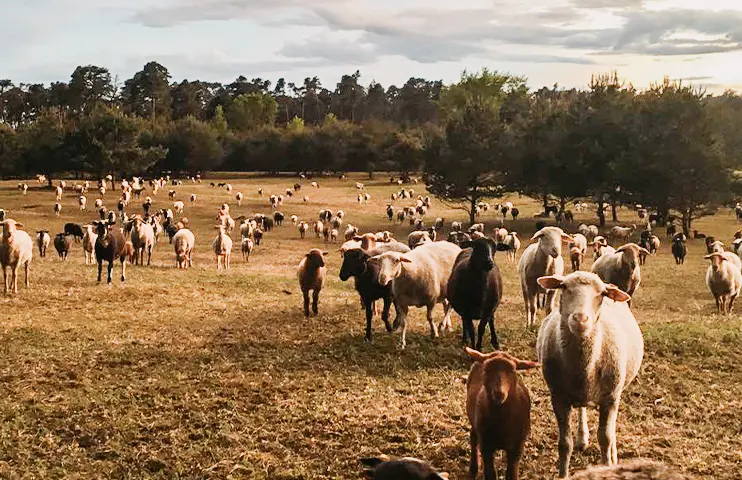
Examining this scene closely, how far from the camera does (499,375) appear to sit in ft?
22.6

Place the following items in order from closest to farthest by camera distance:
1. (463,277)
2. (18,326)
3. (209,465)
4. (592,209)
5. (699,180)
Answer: (209,465) < (463,277) < (18,326) < (699,180) < (592,209)

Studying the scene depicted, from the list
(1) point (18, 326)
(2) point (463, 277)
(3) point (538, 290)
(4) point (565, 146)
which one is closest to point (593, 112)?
(4) point (565, 146)

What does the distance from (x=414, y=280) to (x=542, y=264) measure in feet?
12.2

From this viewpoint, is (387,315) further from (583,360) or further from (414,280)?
(583,360)

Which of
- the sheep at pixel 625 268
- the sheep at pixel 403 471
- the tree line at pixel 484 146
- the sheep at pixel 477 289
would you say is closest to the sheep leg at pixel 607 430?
the sheep at pixel 403 471

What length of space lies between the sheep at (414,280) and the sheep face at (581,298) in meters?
5.94

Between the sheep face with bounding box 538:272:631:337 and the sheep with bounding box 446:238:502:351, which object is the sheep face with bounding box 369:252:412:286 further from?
the sheep face with bounding box 538:272:631:337

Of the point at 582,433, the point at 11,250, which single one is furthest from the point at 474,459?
the point at 11,250

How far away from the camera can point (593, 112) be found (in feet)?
182

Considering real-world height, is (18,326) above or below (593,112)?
below

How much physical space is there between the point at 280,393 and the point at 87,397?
3015mm

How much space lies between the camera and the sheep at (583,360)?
7.27 m

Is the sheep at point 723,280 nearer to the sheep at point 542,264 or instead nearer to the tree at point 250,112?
the sheep at point 542,264

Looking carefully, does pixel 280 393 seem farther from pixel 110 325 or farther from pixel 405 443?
pixel 110 325
